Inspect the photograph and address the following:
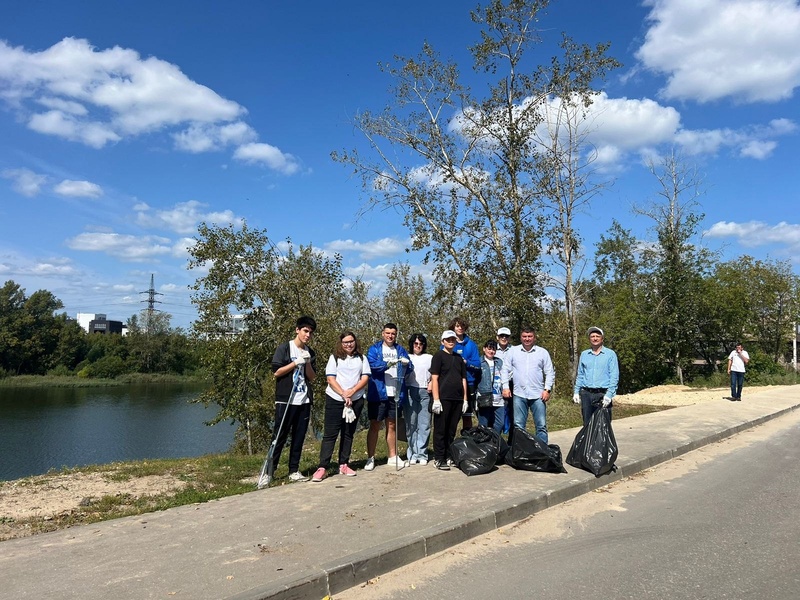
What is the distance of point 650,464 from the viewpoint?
26.3ft

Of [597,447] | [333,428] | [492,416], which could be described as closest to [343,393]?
[333,428]

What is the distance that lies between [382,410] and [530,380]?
2.07m

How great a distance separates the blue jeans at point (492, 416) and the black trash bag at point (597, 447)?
128 cm

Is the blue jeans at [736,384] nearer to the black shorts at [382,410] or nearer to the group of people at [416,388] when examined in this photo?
the group of people at [416,388]

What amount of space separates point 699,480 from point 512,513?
3.27 meters

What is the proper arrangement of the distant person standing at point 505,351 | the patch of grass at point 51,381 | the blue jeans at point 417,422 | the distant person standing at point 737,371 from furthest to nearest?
1. the patch of grass at point 51,381
2. the distant person standing at point 737,371
3. the distant person standing at point 505,351
4. the blue jeans at point 417,422

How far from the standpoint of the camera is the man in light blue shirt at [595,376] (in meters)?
7.29

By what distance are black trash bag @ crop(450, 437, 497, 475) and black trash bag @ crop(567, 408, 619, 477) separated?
1110 millimetres

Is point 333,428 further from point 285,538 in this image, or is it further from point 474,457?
point 285,538

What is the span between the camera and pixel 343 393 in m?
6.67

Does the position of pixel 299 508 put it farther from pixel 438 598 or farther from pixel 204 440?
pixel 204 440

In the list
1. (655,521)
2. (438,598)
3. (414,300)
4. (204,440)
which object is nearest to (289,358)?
(438,598)

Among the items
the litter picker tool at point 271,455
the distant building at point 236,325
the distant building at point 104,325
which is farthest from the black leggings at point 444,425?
the distant building at point 104,325

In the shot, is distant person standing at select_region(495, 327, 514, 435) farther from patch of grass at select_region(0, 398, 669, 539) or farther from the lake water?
the lake water
